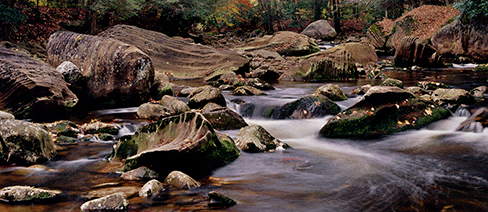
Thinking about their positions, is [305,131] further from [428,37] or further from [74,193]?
[428,37]

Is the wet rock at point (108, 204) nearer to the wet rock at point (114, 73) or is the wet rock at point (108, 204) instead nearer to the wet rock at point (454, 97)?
the wet rock at point (114, 73)

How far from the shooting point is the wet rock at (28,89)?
21.6ft

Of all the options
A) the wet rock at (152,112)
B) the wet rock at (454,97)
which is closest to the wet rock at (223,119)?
the wet rock at (152,112)

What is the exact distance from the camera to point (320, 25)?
3164 cm

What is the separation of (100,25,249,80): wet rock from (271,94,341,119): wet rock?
618 centimetres

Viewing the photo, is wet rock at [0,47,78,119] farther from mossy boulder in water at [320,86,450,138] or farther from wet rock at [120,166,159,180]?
mossy boulder in water at [320,86,450,138]

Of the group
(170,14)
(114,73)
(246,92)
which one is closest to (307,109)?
(246,92)

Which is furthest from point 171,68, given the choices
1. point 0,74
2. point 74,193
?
point 74,193

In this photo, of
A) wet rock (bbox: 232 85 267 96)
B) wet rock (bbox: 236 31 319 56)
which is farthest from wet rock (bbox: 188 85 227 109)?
wet rock (bbox: 236 31 319 56)

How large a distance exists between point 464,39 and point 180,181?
17.2 m

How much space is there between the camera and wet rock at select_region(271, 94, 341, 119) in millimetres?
7227

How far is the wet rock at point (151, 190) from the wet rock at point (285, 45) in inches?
644

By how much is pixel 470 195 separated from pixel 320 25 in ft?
97.5

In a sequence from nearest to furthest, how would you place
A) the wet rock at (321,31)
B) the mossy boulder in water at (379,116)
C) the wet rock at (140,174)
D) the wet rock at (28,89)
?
the wet rock at (140,174)
the mossy boulder in water at (379,116)
the wet rock at (28,89)
the wet rock at (321,31)
